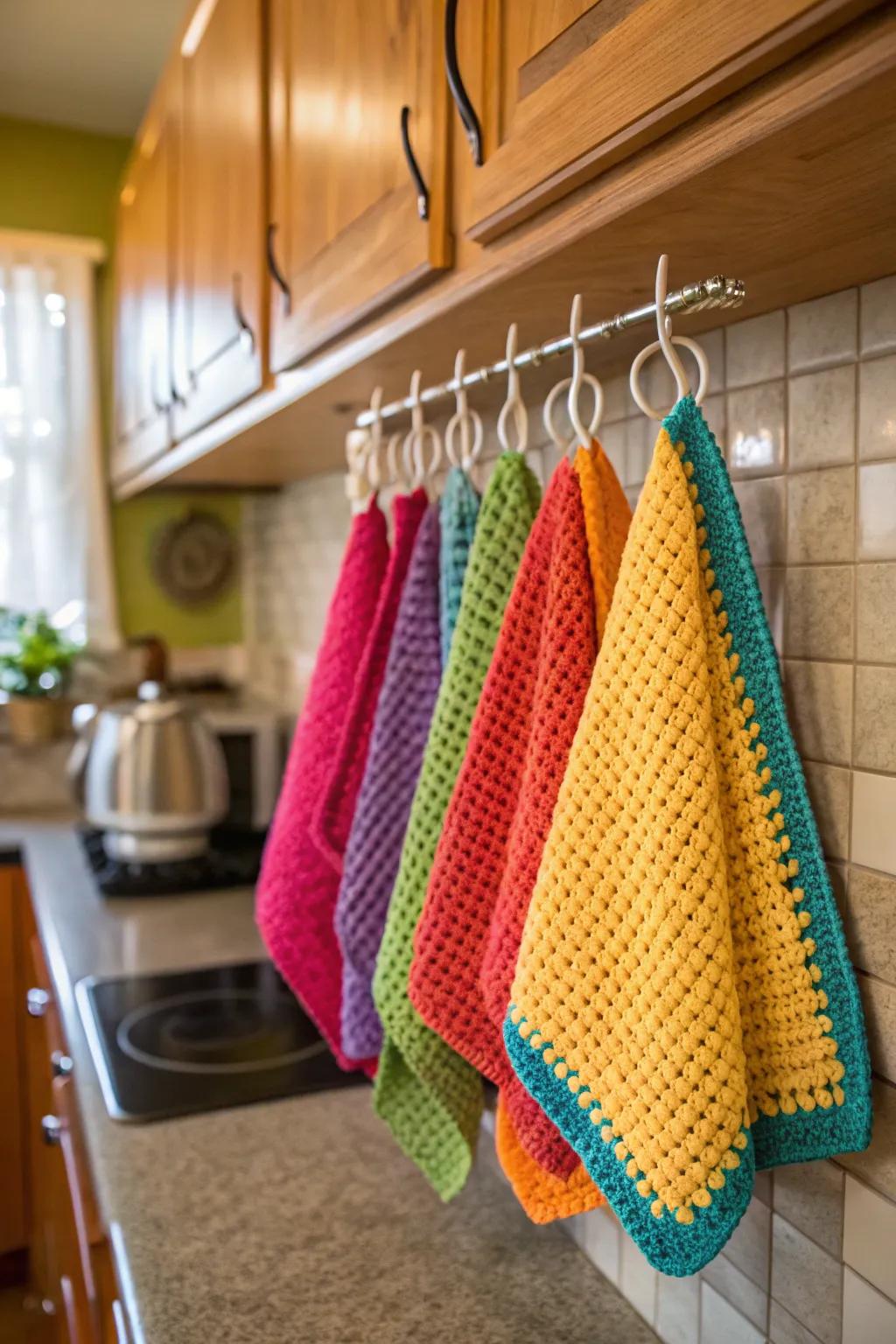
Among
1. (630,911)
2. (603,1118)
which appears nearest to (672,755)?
(630,911)

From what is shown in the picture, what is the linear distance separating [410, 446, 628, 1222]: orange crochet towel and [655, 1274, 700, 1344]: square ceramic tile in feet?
0.44

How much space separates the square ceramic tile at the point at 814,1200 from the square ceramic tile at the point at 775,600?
32 cm

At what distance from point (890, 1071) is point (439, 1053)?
32cm

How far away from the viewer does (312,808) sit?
993mm

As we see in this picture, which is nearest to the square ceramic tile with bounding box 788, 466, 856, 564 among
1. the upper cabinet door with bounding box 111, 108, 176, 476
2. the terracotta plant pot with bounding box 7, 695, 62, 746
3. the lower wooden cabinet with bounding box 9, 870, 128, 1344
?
A: the lower wooden cabinet with bounding box 9, 870, 128, 1344

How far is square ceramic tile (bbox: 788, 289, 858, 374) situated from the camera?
0.66 metres

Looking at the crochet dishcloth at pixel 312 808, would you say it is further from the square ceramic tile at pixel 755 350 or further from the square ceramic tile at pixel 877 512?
the square ceramic tile at pixel 877 512

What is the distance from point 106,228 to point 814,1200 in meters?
2.69

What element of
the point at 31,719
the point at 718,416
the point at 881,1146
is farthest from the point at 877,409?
the point at 31,719

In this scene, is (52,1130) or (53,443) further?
(53,443)

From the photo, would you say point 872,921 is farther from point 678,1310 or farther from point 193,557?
point 193,557

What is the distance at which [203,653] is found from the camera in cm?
284

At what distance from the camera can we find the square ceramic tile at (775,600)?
72cm

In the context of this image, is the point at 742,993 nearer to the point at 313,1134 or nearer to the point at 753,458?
the point at 753,458
